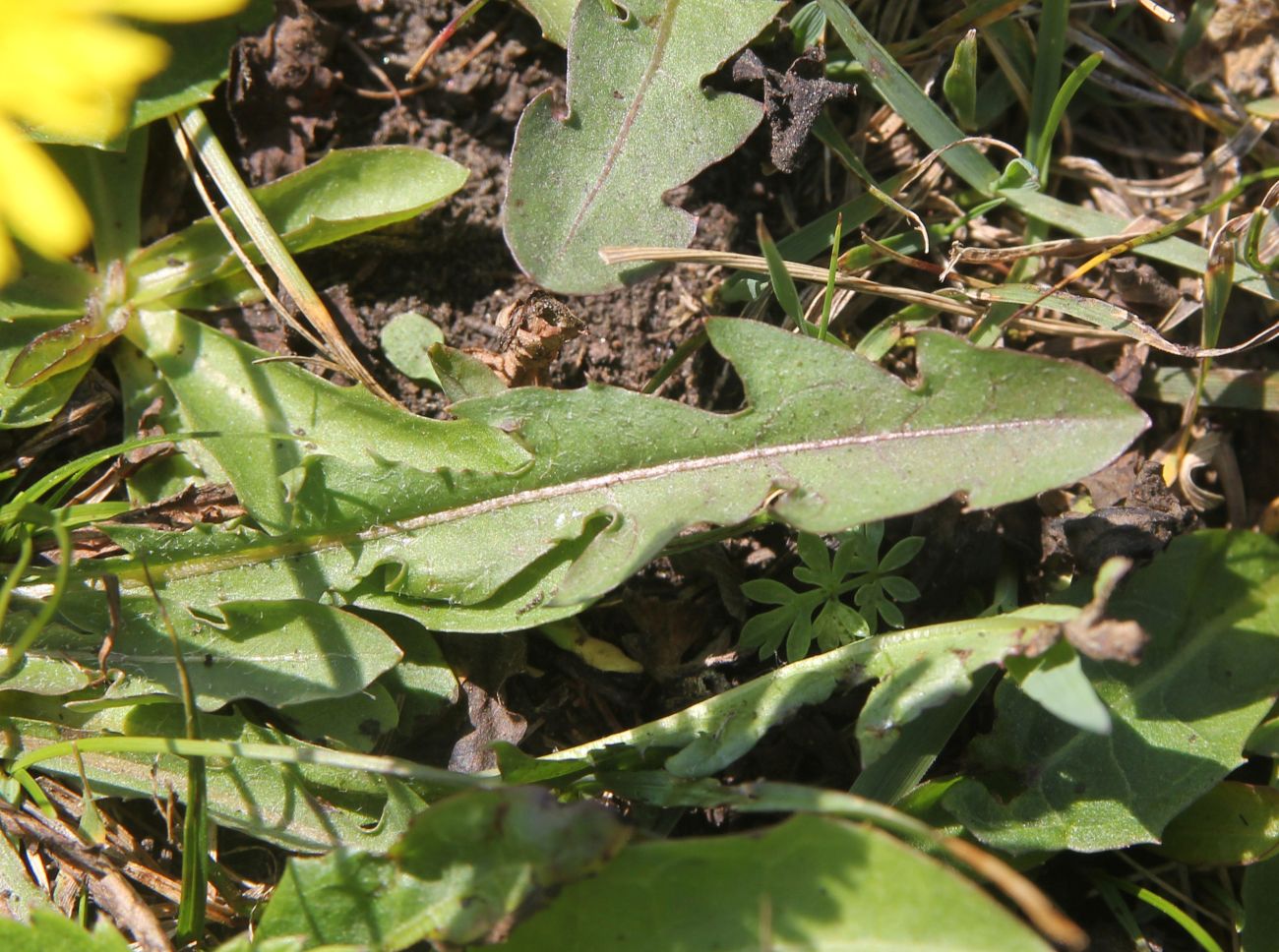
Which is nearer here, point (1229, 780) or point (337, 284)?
point (1229, 780)

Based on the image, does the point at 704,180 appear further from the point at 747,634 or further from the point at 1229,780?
the point at 1229,780

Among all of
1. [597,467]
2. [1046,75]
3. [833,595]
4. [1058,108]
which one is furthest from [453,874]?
[1046,75]

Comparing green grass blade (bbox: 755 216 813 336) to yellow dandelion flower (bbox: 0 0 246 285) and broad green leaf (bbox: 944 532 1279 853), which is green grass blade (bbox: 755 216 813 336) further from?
Result: yellow dandelion flower (bbox: 0 0 246 285)

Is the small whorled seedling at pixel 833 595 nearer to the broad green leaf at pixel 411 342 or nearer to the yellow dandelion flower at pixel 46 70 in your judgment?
the broad green leaf at pixel 411 342

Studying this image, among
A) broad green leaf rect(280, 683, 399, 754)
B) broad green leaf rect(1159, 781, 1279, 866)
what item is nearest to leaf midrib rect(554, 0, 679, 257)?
broad green leaf rect(280, 683, 399, 754)

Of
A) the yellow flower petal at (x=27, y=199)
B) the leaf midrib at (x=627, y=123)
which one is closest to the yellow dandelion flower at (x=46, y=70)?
the yellow flower petal at (x=27, y=199)

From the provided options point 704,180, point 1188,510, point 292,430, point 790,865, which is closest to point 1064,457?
point 1188,510
